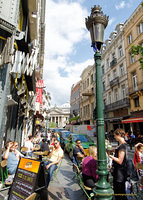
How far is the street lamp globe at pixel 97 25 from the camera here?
11.4 feet

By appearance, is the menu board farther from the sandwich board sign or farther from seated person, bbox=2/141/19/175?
seated person, bbox=2/141/19/175

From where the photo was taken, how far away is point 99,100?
3229 mm

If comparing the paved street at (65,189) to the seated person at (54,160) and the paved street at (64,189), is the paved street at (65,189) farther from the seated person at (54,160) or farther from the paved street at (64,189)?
the seated person at (54,160)

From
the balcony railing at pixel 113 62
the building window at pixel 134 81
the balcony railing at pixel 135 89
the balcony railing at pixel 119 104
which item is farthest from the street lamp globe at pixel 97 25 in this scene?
the balcony railing at pixel 113 62

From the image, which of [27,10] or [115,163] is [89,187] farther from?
[27,10]

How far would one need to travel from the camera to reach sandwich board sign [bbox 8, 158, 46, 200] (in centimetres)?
292

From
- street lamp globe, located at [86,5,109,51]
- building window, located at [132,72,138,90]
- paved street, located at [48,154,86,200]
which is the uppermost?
building window, located at [132,72,138,90]

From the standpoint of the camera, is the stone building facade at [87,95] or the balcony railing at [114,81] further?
the stone building facade at [87,95]

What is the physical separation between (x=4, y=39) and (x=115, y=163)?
16.1 feet

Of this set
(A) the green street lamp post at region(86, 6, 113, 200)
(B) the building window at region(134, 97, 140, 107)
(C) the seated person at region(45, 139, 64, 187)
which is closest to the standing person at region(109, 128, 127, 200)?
(A) the green street lamp post at region(86, 6, 113, 200)

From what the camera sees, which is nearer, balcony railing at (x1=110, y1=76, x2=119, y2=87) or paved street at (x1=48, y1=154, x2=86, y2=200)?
paved street at (x1=48, y1=154, x2=86, y2=200)

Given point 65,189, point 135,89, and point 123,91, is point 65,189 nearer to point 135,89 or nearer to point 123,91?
point 135,89

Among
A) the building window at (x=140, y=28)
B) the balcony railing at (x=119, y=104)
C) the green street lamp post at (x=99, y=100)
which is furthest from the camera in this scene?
the balcony railing at (x=119, y=104)

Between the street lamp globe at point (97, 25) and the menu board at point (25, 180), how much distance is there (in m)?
3.17
